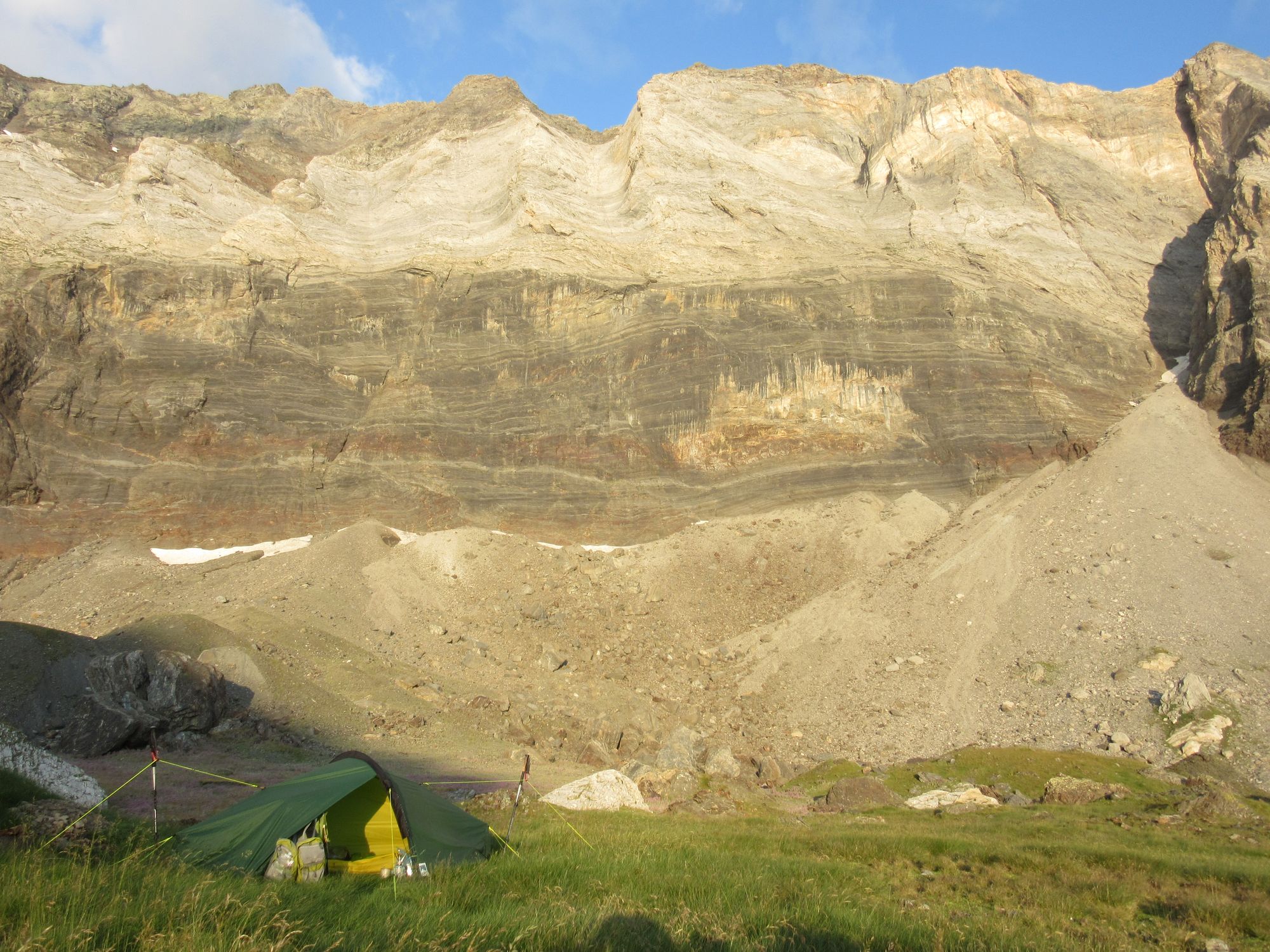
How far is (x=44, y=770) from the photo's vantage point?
950cm

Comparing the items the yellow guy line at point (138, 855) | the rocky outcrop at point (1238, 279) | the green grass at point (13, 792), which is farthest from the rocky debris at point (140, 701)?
the rocky outcrop at point (1238, 279)

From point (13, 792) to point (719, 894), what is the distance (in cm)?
758

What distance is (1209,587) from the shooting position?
76.2 ft

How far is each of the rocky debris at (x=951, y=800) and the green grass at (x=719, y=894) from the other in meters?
1.61

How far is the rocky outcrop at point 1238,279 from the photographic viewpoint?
100 ft

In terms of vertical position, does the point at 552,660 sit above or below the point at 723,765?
above

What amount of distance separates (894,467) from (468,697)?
20.6m

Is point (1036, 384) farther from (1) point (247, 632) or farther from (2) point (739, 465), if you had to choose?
(1) point (247, 632)

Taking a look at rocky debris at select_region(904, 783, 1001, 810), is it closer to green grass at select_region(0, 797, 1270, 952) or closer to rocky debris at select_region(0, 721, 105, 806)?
green grass at select_region(0, 797, 1270, 952)

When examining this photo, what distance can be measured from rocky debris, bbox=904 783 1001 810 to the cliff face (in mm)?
17329

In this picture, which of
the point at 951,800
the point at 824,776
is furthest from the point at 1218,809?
the point at 824,776

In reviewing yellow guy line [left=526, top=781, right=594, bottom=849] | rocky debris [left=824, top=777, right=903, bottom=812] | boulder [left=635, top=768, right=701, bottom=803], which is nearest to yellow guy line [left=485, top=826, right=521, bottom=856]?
yellow guy line [left=526, top=781, right=594, bottom=849]

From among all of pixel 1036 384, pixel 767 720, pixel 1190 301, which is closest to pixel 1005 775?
pixel 767 720

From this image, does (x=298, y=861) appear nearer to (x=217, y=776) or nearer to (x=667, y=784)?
(x=217, y=776)
